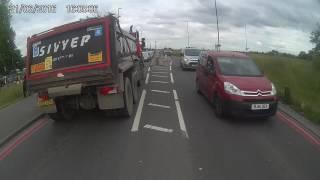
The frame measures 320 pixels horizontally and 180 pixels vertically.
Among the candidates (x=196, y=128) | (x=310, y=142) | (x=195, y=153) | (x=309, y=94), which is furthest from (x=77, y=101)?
(x=309, y=94)

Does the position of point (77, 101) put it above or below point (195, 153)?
above

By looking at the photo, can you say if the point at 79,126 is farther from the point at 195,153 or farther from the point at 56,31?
the point at 195,153

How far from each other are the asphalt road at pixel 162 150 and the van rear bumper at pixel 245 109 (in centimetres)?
30

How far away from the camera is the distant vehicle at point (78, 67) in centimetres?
1045

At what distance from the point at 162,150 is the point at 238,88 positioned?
3.60 meters

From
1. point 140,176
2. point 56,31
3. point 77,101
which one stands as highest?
point 56,31

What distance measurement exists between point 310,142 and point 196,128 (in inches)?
110

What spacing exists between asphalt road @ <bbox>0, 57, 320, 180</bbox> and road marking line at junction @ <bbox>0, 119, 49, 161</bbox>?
0.03m

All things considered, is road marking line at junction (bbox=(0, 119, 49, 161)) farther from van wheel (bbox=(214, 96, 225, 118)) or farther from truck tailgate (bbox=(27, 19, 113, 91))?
van wheel (bbox=(214, 96, 225, 118))

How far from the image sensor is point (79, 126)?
11352 millimetres

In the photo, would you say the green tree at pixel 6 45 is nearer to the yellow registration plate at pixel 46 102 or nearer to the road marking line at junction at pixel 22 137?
the road marking line at junction at pixel 22 137

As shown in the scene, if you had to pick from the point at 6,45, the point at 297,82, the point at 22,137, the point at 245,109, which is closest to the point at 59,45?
the point at 22,137

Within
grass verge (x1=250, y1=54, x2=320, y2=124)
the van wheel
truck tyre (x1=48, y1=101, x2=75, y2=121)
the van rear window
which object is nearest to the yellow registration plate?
truck tyre (x1=48, y1=101, x2=75, y2=121)

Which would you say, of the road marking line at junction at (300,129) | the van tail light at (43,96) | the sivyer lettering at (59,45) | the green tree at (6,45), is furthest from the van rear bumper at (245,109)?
the green tree at (6,45)
